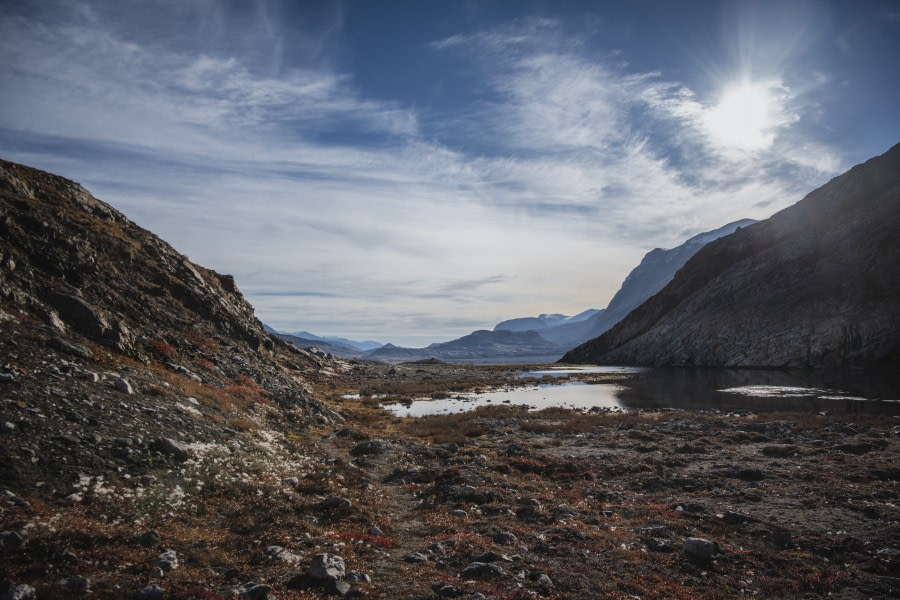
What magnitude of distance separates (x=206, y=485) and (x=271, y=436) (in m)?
9.44

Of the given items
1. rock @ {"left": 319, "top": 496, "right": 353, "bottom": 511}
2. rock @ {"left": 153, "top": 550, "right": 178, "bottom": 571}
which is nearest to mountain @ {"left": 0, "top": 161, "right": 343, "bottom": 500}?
rock @ {"left": 153, "top": 550, "right": 178, "bottom": 571}

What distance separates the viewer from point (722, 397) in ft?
202

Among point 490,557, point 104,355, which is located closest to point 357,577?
point 490,557

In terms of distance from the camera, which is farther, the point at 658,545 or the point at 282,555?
the point at 658,545

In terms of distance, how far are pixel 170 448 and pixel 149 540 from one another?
6007 millimetres

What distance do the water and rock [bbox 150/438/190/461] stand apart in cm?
3841

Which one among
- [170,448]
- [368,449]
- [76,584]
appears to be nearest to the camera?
[76,584]

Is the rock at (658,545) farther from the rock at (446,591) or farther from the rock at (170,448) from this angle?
the rock at (170,448)

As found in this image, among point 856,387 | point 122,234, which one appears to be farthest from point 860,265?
point 122,234

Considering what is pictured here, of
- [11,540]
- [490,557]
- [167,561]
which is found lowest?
[490,557]

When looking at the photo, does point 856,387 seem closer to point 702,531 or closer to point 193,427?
point 702,531

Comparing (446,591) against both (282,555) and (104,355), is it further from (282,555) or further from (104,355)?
(104,355)

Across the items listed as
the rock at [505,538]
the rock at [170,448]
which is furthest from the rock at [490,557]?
the rock at [170,448]

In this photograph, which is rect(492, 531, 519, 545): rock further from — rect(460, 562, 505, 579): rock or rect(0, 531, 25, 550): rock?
rect(0, 531, 25, 550): rock
